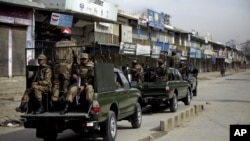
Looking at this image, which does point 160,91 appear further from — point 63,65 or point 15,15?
point 15,15

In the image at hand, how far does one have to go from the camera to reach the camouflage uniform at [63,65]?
342 inches

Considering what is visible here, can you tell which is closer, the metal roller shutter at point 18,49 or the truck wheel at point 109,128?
the truck wheel at point 109,128

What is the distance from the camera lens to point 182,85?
1717cm

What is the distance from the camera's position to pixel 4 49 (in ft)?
61.4

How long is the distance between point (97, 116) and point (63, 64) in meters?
1.52

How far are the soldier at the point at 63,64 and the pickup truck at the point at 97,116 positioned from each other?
0.49 metres

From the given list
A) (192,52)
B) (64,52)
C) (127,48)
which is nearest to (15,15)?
(64,52)

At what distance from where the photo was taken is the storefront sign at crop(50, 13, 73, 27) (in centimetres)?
2109

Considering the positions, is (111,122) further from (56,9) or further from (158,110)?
(56,9)

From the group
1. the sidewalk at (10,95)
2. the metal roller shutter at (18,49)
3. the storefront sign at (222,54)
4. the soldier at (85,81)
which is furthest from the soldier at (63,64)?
the storefront sign at (222,54)

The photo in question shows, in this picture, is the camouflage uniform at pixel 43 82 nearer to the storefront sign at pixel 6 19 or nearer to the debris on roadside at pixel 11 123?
the debris on roadside at pixel 11 123

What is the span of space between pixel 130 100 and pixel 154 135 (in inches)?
44.8

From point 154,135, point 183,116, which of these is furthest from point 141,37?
point 154,135

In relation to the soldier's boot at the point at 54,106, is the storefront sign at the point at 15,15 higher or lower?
higher
